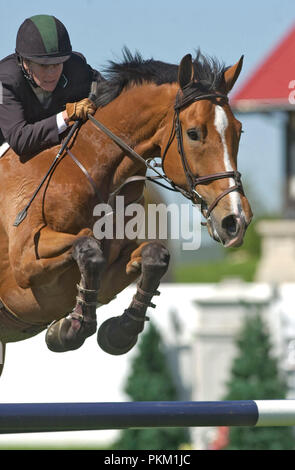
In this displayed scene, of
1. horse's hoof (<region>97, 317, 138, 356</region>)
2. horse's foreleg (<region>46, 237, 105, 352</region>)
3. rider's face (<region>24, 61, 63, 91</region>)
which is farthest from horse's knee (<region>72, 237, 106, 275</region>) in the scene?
rider's face (<region>24, 61, 63, 91</region>)

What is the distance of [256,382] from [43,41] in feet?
Answer: 21.6

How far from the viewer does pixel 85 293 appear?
11.3 feet

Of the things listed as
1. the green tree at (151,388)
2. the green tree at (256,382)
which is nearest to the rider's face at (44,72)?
the green tree at (256,382)

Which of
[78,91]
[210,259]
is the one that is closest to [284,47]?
[78,91]

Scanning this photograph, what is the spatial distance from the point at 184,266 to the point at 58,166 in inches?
1079

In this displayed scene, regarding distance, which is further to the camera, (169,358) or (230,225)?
(169,358)

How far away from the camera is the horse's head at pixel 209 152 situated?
10.9ft

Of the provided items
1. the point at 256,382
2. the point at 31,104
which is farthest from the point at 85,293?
the point at 256,382

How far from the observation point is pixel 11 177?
12.4 feet

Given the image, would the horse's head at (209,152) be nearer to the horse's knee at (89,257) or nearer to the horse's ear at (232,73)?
the horse's ear at (232,73)

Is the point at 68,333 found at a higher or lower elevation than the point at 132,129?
lower

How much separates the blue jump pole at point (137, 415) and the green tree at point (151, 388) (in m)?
6.62

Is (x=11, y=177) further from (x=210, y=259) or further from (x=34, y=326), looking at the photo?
(x=210, y=259)

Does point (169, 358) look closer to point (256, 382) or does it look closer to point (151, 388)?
point (151, 388)
